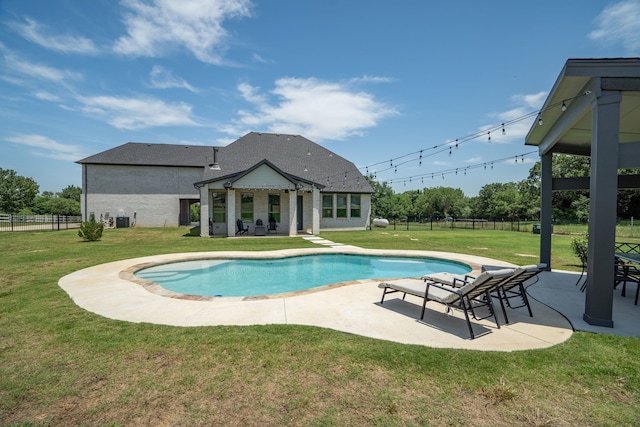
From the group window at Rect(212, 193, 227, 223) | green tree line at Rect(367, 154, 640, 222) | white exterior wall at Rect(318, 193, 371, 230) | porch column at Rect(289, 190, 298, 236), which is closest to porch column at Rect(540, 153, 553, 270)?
porch column at Rect(289, 190, 298, 236)

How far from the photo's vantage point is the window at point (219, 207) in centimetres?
1966

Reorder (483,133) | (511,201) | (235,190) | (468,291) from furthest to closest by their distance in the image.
A: (511,201)
(235,190)
(483,133)
(468,291)

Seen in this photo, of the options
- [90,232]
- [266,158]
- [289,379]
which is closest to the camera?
[289,379]

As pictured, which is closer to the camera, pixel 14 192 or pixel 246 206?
pixel 246 206

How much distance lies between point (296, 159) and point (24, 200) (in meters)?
52.6

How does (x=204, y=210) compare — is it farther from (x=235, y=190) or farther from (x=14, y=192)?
(x=14, y=192)

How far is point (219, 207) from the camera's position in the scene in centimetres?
1975

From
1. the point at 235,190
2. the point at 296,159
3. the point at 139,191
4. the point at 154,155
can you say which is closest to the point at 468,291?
the point at 235,190

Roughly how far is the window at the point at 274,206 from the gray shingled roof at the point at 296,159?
8.63 ft

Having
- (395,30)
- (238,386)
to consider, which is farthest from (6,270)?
(395,30)

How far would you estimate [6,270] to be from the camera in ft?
28.1

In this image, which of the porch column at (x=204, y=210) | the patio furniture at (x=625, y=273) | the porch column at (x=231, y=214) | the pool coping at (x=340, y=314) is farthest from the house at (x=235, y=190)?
the patio furniture at (x=625, y=273)

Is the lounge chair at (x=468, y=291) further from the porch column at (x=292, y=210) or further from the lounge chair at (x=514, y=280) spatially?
the porch column at (x=292, y=210)

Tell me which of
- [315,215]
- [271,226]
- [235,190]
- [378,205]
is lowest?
[271,226]
